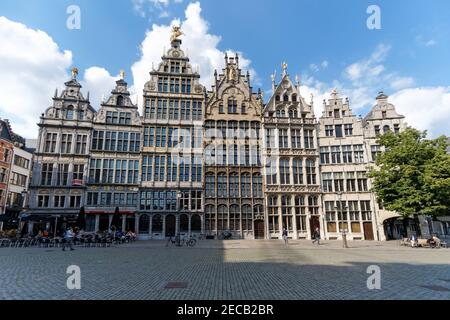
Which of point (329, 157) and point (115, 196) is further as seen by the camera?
point (329, 157)

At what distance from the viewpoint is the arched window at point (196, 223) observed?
32.9m

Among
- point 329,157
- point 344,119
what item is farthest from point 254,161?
point 344,119

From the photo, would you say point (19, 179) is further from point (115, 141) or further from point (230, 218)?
point (230, 218)

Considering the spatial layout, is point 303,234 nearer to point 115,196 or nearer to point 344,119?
point 344,119

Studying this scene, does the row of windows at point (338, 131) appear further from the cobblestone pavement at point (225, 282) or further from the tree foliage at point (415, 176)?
the cobblestone pavement at point (225, 282)

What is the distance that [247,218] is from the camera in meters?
33.8

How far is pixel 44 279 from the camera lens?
9.30m

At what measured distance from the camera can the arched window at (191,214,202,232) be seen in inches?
1294

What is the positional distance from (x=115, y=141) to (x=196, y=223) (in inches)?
618

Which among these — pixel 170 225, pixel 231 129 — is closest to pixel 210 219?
pixel 170 225

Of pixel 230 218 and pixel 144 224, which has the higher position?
pixel 230 218

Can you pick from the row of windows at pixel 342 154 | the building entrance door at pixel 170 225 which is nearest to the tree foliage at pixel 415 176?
the row of windows at pixel 342 154

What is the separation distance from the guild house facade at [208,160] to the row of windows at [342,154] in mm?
133

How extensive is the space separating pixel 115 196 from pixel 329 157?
29.8 meters
